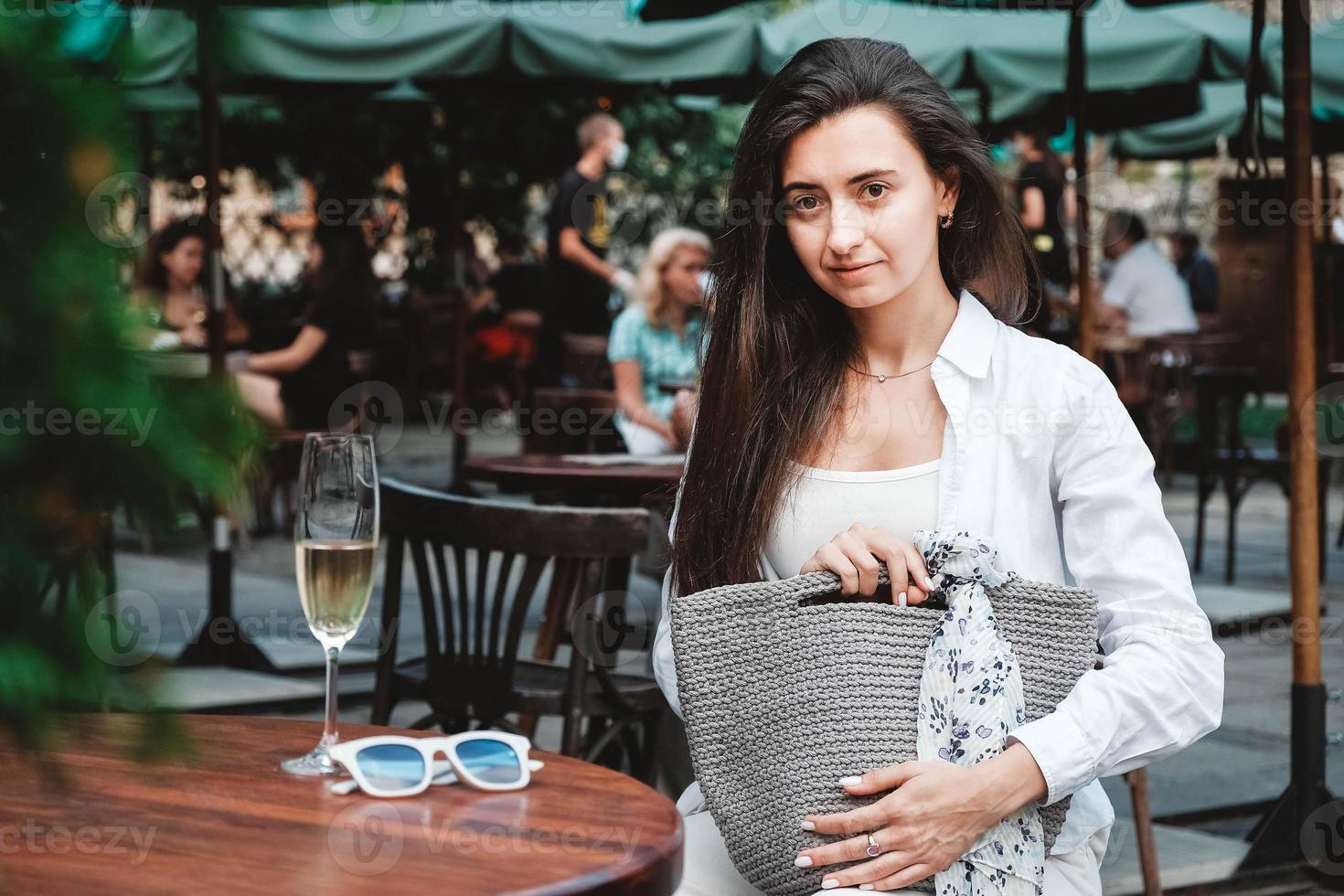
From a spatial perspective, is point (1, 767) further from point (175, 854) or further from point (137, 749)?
point (175, 854)

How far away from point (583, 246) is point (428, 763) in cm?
724

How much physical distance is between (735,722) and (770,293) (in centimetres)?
75

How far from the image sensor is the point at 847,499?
6.82 feet

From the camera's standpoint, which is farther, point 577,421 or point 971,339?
point 577,421

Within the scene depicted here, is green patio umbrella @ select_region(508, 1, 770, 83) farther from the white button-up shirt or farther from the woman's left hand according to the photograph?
the woman's left hand

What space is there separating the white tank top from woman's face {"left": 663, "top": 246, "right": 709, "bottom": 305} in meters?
4.17

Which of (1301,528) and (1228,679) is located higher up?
(1301,528)

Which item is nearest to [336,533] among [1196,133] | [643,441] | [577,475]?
[577,475]

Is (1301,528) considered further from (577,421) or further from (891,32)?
(891,32)

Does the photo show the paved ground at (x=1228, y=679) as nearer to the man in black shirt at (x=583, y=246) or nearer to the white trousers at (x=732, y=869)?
the white trousers at (x=732, y=869)

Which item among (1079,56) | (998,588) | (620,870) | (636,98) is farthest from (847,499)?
(636,98)

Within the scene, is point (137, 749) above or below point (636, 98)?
below

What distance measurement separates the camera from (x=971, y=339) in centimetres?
209
